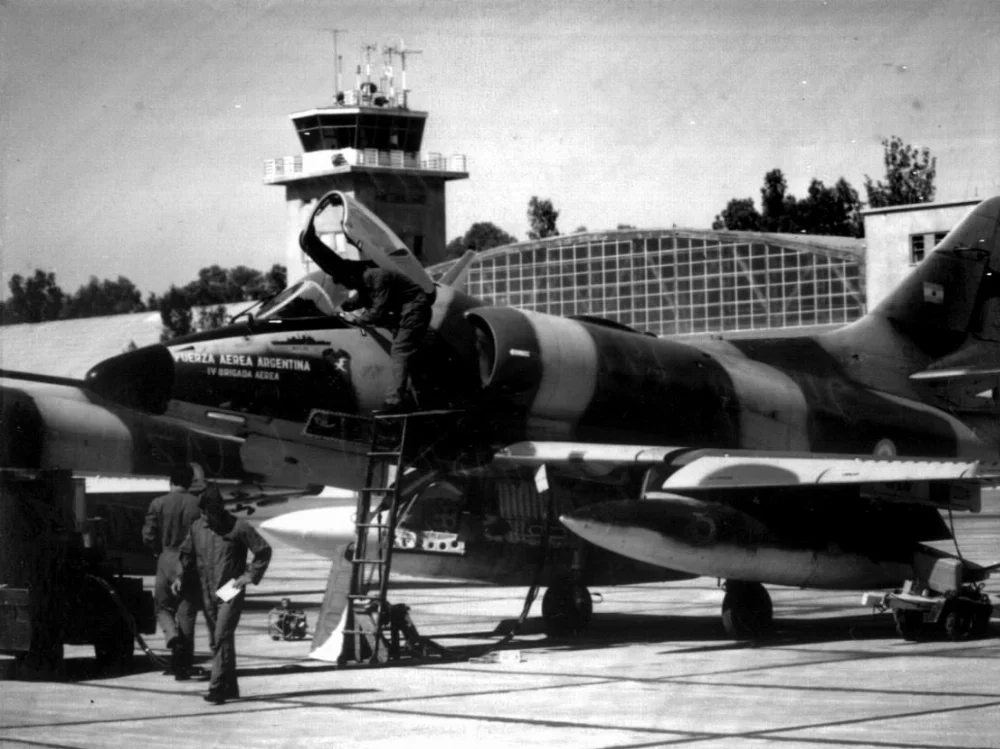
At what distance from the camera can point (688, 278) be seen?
46406 millimetres

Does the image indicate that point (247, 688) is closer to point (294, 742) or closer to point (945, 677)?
point (294, 742)

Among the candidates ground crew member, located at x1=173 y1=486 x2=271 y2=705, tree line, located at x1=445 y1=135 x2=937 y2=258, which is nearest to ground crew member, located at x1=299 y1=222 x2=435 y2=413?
ground crew member, located at x1=173 y1=486 x2=271 y2=705

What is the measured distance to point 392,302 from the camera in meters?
13.3

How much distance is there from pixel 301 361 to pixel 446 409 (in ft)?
4.60

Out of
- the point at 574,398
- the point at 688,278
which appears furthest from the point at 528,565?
the point at 688,278

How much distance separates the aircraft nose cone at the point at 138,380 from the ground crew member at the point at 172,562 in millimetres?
958

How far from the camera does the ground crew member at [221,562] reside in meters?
10.2

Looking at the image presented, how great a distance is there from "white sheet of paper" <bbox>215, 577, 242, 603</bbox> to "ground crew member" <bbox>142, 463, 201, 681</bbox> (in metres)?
1.05

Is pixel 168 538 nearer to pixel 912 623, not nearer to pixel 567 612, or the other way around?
pixel 567 612

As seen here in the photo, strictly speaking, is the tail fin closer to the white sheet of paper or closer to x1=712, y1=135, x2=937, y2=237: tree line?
the white sheet of paper

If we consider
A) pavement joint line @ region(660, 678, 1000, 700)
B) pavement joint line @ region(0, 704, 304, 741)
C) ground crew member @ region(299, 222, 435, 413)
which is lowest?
pavement joint line @ region(660, 678, 1000, 700)

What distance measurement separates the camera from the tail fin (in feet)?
59.0

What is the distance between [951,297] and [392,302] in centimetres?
810

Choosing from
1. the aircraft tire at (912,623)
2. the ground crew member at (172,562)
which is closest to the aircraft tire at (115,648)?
the ground crew member at (172,562)
